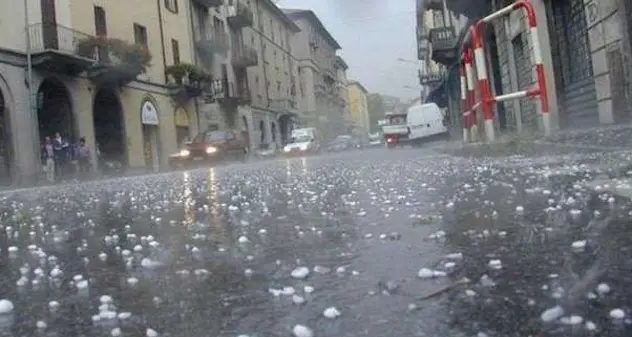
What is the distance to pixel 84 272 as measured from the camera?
2.73 m

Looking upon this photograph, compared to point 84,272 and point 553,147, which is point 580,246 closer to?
point 84,272

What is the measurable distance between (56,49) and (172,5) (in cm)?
1134

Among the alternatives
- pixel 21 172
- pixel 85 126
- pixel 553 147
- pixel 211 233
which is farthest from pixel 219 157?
pixel 211 233

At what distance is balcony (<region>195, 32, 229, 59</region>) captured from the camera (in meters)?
32.4

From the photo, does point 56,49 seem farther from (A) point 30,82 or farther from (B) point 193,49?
(B) point 193,49

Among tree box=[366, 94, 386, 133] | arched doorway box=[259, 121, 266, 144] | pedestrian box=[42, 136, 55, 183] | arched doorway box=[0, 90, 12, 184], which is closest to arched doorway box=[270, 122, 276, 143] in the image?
arched doorway box=[259, 121, 266, 144]

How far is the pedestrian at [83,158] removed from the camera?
20.0 metres

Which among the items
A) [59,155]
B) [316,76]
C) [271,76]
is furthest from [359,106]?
[59,155]

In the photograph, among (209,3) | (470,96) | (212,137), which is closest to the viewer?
(470,96)

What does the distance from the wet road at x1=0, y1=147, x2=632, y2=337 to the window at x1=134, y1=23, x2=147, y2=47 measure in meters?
22.6

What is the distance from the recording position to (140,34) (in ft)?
86.5

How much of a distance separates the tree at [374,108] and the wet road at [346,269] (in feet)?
409

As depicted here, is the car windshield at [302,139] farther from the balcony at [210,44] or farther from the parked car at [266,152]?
the balcony at [210,44]

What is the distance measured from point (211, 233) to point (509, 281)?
203 centimetres
